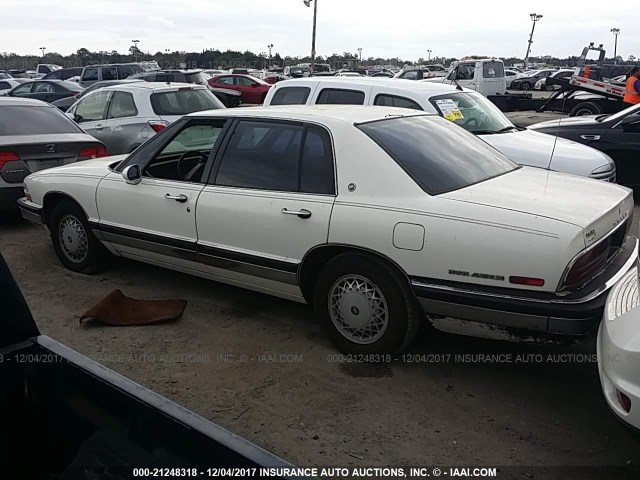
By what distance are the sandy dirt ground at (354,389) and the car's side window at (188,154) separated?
105cm

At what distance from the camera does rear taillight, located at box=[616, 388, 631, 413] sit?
7.82 feet

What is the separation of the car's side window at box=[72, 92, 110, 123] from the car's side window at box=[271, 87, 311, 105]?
3.24 meters

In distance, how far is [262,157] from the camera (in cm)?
416

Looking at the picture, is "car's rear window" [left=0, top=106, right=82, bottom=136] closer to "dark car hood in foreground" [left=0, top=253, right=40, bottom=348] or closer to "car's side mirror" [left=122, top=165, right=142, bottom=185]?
"car's side mirror" [left=122, top=165, right=142, bottom=185]

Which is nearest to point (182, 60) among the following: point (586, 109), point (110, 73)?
point (110, 73)

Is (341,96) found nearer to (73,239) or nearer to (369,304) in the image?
(73,239)

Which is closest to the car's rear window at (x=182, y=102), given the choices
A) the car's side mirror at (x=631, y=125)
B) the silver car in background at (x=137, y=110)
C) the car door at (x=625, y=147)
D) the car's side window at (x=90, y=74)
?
the silver car in background at (x=137, y=110)

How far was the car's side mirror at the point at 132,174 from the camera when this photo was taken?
464 centimetres

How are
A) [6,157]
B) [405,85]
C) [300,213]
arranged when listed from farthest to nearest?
[405,85], [6,157], [300,213]

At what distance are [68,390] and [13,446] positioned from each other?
0.31 metres

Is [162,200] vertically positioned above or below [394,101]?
below

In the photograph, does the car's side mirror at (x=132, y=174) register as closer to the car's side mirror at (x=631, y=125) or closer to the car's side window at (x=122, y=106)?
the car's side window at (x=122, y=106)

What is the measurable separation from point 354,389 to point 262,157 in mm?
1745

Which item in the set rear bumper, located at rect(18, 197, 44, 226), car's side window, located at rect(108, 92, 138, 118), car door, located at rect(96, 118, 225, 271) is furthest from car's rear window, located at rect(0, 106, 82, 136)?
Result: car door, located at rect(96, 118, 225, 271)
